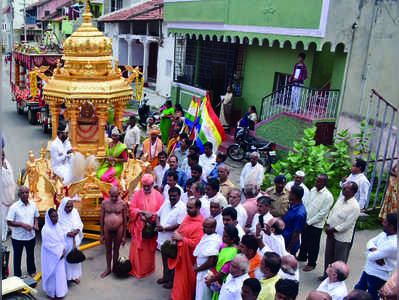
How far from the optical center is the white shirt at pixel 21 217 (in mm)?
5172

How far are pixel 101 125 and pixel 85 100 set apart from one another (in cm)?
61

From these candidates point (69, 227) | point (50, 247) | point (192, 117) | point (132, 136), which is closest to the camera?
point (50, 247)

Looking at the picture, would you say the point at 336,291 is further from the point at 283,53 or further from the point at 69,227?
the point at 283,53

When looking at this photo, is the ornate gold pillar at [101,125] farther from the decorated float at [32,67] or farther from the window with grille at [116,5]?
the window with grille at [116,5]

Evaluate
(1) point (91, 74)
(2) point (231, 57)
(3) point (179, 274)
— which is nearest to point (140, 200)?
(3) point (179, 274)

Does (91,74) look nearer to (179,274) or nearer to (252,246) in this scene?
(179,274)

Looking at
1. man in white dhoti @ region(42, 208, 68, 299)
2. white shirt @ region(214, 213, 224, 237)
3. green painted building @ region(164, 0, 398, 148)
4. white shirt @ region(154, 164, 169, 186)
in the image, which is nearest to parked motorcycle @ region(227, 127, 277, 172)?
green painted building @ region(164, 0, 398, 148)

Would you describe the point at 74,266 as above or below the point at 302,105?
below

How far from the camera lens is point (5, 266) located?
4.79 meters

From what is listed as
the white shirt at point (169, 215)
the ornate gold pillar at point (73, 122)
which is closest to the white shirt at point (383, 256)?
the white shirt at point (169, 215)

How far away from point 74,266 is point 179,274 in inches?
59.8

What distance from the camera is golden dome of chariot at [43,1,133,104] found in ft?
23.2

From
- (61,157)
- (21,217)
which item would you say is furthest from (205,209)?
(61,157)

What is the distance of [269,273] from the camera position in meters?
3.76
